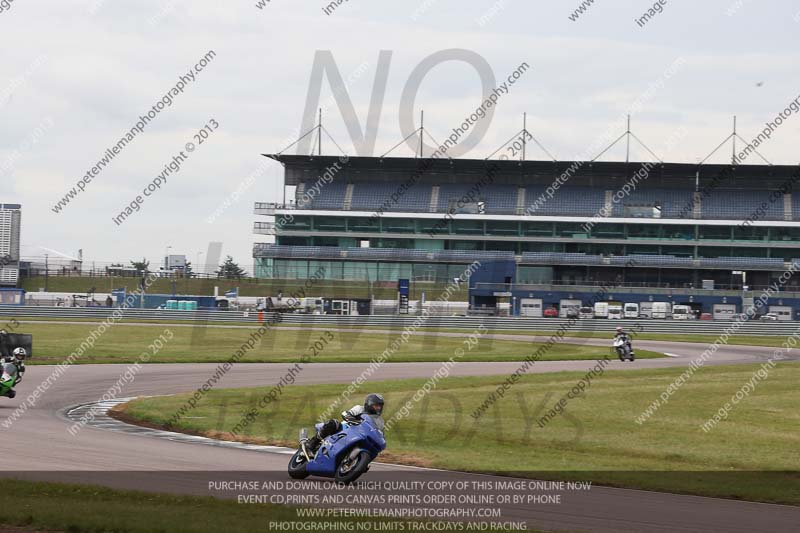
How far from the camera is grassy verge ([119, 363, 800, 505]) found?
16375 millimetres

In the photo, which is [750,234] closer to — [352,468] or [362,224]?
[362,224]

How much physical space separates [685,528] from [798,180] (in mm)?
97400

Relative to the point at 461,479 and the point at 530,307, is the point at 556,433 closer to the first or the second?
the point at 461,479

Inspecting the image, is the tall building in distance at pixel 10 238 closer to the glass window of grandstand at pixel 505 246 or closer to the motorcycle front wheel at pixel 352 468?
the glass window of grandstand at pixel 505 246

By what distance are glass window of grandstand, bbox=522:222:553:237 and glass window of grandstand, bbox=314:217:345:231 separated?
759 inches

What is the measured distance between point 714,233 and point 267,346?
6221cm

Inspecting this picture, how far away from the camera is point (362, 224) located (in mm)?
101875

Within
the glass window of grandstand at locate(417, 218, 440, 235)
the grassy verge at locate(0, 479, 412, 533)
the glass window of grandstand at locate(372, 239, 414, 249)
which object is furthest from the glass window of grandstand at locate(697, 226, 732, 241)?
the grassy verge at locate(0, 479, 412, 533)

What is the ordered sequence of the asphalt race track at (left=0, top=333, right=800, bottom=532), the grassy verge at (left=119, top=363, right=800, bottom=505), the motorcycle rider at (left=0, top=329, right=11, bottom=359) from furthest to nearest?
the motorcycle rider at (left=0, top=329, right=11, bottom=359)
the grassy verge at (left=119, top=363, right=800, bottom=505)
the asphalt race track at (left=0, top=333, right=800, bottom=532)

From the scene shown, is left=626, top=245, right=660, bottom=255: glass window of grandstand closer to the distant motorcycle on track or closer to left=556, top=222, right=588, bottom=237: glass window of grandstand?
left=556, top=222, right=588, bottom=237: glass window of grandstand

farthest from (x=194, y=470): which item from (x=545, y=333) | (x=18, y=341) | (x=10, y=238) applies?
(x=10, y=238)

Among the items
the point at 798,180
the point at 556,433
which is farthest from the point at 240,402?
the point at 798,180

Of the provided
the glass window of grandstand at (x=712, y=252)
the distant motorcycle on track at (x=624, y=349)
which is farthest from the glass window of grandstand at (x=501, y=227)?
the distant motorcycle on track at (x=624, y=349)

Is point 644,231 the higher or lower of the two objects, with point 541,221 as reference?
lower
